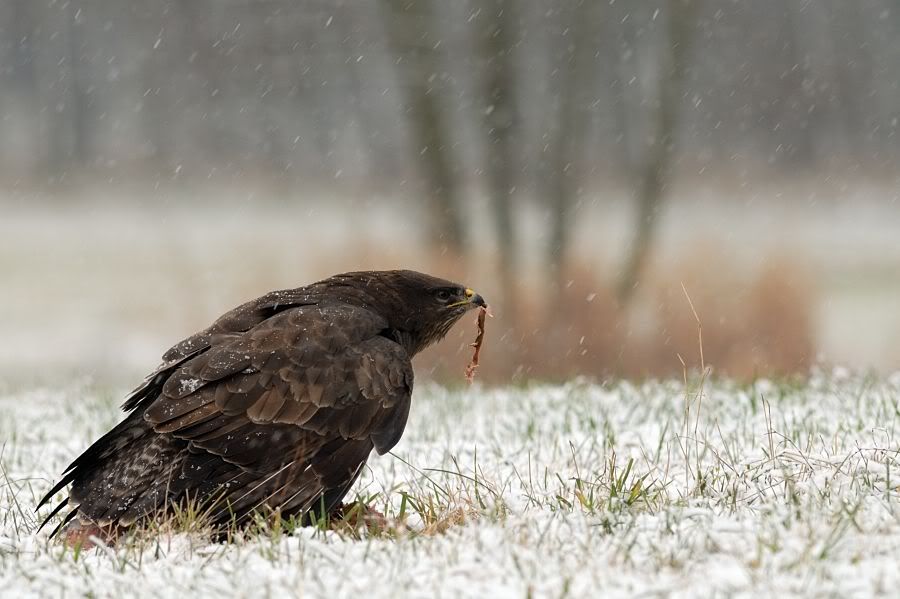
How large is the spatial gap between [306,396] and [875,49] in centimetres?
2472

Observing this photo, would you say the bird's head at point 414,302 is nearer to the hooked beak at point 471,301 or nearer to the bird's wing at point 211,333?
the hooked beak at point 471,301

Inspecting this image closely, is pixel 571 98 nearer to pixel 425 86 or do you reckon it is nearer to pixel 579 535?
pixel 425 86

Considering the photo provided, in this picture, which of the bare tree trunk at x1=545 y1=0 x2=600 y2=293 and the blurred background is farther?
the bare tree trunk at x1=545 y1=0 x2=600 y2=293

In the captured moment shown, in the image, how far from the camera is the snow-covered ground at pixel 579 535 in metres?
3.55

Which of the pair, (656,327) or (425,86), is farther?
(425,86)

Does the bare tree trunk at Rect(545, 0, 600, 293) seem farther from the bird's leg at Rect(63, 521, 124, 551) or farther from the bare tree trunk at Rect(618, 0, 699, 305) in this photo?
the bird's leg at Rect(63, 521, 124, 551)

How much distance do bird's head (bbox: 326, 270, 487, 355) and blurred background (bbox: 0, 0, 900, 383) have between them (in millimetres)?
1659

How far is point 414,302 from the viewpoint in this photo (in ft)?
19.1

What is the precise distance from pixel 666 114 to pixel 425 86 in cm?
277

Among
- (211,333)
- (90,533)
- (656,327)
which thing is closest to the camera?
(90,533)

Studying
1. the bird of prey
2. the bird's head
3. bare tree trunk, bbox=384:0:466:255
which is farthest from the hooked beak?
bare tree trunk, bbox=384:0:466:255

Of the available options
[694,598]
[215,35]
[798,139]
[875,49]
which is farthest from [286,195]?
[694,598]

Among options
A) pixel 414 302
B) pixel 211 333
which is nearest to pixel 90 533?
pixel 211 333

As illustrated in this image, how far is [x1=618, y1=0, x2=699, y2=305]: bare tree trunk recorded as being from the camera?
41.0 feet
